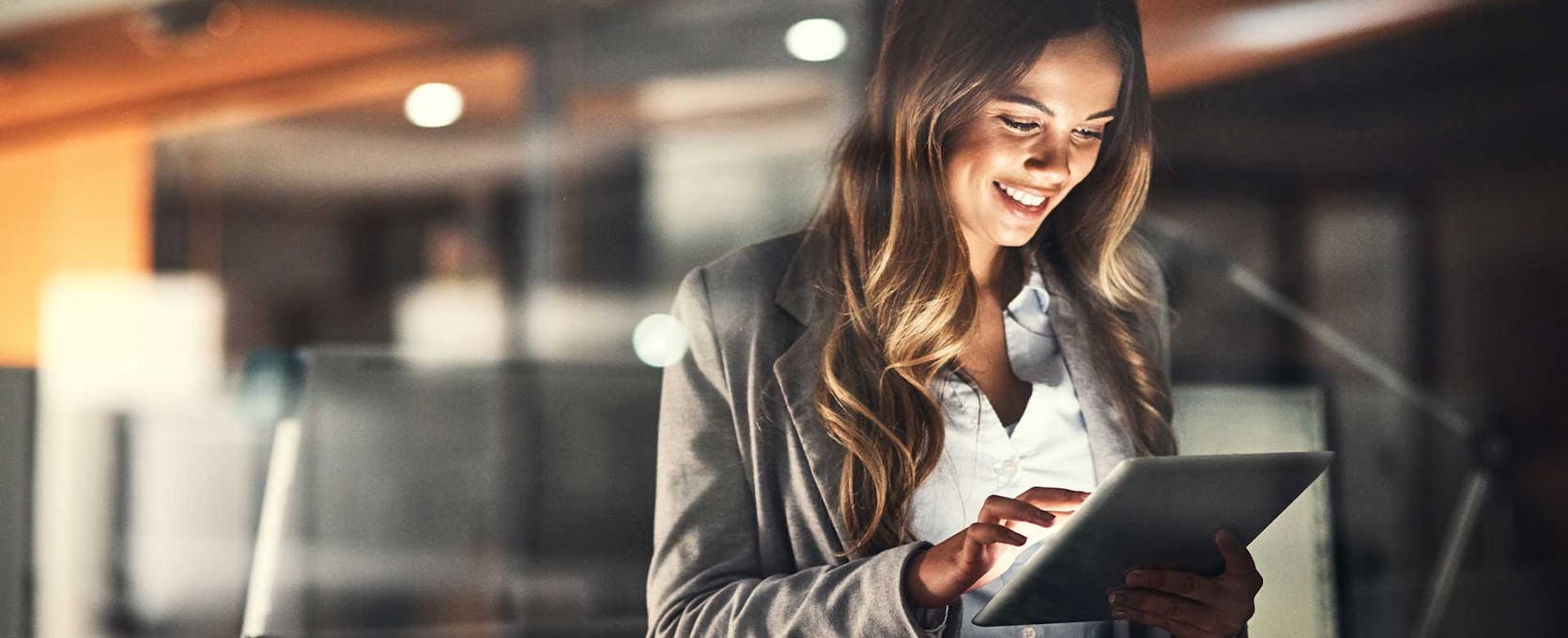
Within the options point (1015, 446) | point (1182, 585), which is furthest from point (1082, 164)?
point (1182, 585)

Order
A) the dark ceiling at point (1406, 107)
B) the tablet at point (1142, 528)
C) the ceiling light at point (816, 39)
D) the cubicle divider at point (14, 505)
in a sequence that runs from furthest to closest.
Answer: the cubicle divider at point (14, 505) → the ceiling light at point (816, 39) → the dark ceiling at point (1406, 107) → the tablet at point (1142, 528)

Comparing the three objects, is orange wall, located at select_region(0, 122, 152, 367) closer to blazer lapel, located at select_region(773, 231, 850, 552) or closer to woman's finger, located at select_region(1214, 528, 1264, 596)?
blazer lapel, located at select_region(773, 231, 850, 552)

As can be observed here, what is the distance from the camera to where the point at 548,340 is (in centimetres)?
264

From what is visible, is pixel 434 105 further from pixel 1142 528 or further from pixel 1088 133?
pixel 1142 528

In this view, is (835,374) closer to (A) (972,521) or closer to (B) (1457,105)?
(A) (972,521)

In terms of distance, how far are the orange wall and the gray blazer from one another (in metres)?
1.39

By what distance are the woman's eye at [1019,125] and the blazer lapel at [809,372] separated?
212mm

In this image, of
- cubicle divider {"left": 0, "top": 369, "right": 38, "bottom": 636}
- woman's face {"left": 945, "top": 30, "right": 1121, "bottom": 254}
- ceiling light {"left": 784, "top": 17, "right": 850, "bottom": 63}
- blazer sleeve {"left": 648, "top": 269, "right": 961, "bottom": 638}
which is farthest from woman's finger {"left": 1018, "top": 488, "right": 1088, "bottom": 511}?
cubicle divider {"left": 0, "top": 369, "right": 38, "bottom": 636}

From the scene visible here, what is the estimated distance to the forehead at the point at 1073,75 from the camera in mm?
1259

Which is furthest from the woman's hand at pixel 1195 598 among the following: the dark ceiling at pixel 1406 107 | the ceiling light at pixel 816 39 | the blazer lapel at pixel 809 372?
the ceiling light at pixel 816 39

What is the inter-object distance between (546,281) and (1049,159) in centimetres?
165

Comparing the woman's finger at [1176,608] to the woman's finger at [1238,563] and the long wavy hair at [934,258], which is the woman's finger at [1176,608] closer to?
the woman's finger at [1238,563]

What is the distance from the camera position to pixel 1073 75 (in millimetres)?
Answer: 1262

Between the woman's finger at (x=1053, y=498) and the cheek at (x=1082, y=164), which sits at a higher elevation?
the cheek at (x=1082, y=164)
